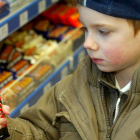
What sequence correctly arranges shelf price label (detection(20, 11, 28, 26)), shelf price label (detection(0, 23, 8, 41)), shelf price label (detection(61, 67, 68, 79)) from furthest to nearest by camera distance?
shelf price label (detection(61, 67, 68, 79))
shelf price label (detection(20, 11, 28, 26))
shelf price label (detection(0, 23, 8, 41))

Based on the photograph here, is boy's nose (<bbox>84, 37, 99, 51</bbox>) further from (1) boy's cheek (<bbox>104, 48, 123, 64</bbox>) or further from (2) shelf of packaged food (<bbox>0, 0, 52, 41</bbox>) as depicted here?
(2) shelf of packaged food (<bbox>0, 0, 52, 41</bbox>)

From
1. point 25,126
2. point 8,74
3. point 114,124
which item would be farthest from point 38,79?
point 114,124

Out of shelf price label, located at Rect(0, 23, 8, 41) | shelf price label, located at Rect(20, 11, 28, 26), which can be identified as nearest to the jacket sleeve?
shelf price label, located at Rect(0, 23, 8, 41)

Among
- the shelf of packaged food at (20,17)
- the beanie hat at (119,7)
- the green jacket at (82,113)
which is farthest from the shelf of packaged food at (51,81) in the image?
the beanie hat at (119,7)

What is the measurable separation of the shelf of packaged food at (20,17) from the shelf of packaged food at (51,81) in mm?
459

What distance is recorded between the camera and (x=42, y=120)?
4.27 ft

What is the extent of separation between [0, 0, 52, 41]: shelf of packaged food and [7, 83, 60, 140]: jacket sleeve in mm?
578

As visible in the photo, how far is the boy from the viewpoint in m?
1.07

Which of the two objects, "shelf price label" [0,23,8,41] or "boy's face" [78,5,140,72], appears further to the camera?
"shelf price label" [0,23,8,41]

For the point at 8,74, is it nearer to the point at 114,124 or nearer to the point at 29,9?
the point at 29,9

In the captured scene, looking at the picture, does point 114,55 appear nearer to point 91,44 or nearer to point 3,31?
point 91,44

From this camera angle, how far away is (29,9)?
6.66 feet

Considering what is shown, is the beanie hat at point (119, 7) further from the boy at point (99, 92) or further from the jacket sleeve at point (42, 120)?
the jacket sleeve at point (42, 120)

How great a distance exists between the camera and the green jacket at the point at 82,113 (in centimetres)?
112
